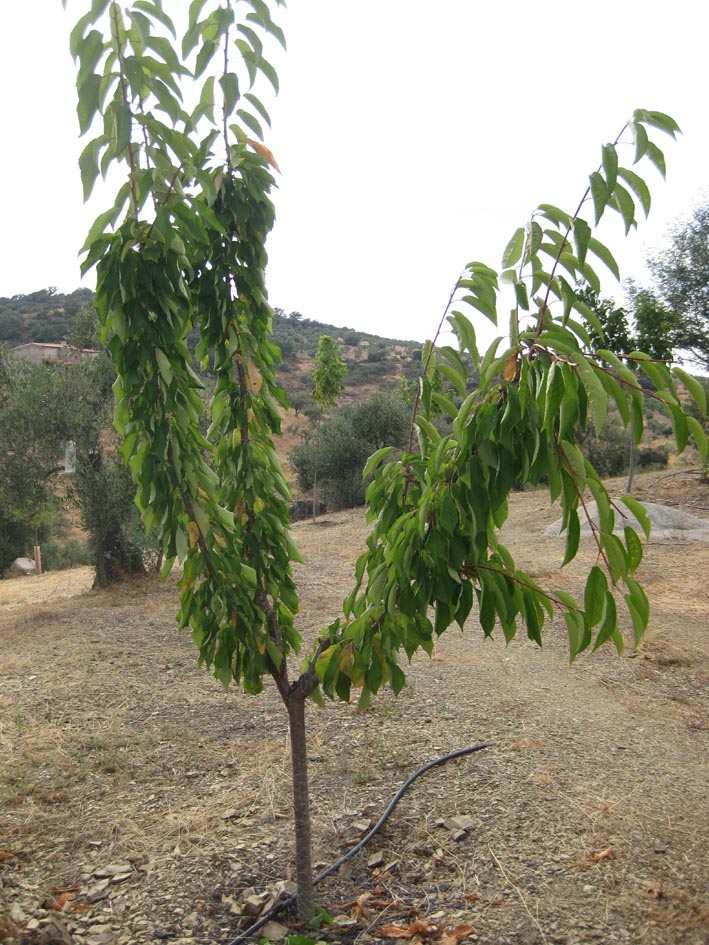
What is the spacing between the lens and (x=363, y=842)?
3434 mm

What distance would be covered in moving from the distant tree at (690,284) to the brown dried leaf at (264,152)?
14887 millimetres

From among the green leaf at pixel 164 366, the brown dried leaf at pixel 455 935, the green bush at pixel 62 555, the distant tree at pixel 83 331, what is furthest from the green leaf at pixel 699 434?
the green bush at pixel 62 555

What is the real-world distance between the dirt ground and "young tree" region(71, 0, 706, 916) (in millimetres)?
683

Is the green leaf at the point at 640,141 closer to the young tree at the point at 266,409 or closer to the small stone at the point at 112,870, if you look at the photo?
the young tree at the point at 266,409

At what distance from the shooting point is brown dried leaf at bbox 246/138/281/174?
2324 mm

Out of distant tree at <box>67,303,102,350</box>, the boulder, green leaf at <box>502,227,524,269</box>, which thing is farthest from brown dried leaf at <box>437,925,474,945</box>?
the boulder

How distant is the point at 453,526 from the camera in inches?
71.3

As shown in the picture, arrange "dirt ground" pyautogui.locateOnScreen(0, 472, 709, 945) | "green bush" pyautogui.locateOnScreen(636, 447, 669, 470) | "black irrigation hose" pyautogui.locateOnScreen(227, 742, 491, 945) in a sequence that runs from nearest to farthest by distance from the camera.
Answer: "black irrigation hose" pyautogui.locateOnScreen(227, 742, 491, 945)
"dirt ground" pyautogui.locateOnScreen(0, 472, 709, 945)
"green bush" pyautogui.locateOnScreen(636, 447, 669, 470)

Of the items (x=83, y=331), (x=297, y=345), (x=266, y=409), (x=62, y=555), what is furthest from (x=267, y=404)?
(x=297, y=345)

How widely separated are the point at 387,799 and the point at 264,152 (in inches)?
126

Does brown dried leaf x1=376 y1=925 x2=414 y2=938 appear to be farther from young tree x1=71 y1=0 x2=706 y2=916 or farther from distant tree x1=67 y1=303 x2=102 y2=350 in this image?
distant tree x1=67 y1=303 x2=102 y2=350

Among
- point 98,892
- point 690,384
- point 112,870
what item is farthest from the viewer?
point 112,870

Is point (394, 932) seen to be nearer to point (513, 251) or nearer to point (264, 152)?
point (513, 251)

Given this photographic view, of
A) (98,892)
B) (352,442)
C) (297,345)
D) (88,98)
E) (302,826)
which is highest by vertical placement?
(297,345)
